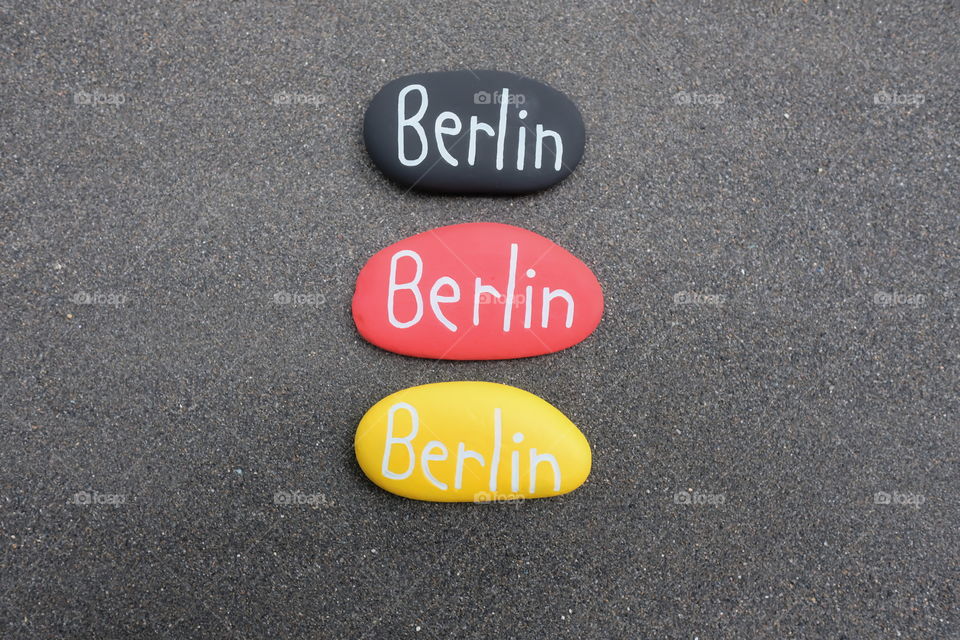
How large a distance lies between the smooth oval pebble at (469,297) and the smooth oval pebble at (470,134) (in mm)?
63

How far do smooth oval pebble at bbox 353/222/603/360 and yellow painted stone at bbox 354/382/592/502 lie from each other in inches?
2.4

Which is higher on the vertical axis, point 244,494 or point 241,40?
point 241,40

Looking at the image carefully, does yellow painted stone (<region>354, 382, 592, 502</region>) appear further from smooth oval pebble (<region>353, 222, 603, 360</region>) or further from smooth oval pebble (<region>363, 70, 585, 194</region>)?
smooth oval pebble (<region>363, 70, 585, 194</region>)

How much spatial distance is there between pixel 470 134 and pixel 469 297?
18 centimetres

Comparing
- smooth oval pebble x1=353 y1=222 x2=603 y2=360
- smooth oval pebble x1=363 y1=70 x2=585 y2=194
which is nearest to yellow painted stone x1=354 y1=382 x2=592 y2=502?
smooth oval pebble x1=353 y1=222 x2=603 y2=360

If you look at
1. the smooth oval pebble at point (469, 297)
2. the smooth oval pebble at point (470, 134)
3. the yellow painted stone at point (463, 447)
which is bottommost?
the yellow painted stone at point (463, 447)

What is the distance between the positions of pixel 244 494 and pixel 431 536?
22 centimetres

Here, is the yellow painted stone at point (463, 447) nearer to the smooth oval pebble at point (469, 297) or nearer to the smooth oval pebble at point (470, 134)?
the smooth oval pebble at point (469, 297)

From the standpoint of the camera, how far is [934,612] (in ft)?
2.32

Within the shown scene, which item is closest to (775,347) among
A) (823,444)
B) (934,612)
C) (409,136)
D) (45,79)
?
(823,444)

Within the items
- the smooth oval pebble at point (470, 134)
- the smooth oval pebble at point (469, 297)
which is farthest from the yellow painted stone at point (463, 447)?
the smooth oval pebble at point (470, 134)

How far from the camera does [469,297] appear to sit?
0.67 metres

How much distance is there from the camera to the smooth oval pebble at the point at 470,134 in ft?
2.22

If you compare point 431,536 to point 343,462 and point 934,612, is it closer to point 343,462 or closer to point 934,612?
point 343,462
